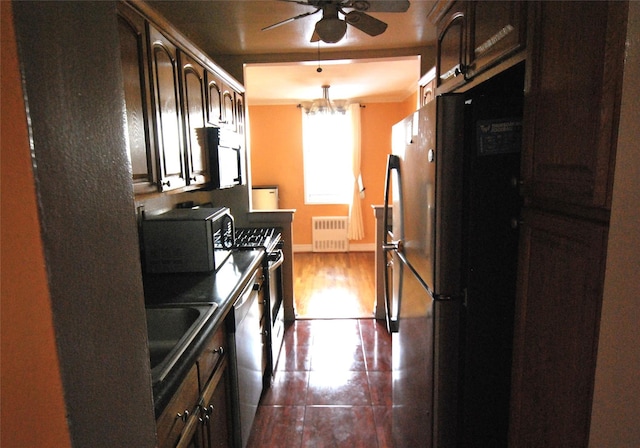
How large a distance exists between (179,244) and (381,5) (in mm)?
1629

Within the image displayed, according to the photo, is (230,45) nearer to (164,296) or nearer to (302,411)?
(164,296)

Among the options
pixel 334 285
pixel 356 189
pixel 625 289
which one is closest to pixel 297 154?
pixel 356 189

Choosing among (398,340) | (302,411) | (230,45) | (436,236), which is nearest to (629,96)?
(436,236)

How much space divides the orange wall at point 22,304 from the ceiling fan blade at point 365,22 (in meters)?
1.96

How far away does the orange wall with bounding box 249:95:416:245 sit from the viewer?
603 centimetres

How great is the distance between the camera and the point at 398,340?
1921 mm

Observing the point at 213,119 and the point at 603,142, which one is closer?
the point at 603,142

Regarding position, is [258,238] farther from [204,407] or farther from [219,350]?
[204,407]

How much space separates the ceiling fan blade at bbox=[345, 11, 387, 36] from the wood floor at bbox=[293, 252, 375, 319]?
2521 millimetres

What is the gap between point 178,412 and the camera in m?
1.07

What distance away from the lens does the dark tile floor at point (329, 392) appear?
210 centimetres

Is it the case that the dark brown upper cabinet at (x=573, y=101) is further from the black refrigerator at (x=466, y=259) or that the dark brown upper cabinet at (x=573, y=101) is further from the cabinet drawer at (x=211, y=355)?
the cabinet drawer at (x=211, y=355)

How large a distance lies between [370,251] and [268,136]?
253 cm

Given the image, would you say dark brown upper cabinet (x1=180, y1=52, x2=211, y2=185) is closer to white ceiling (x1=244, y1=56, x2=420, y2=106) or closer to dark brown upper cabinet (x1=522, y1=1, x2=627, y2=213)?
white ceiling (x1=244, y1=56, x2=420, y2=106)
